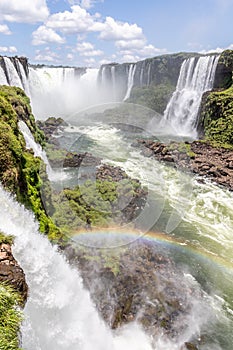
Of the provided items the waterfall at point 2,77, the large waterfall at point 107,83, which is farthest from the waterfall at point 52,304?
the large waterfall at point 107,83

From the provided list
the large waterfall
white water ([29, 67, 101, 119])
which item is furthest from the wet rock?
white water ([29, 67, 101, 119])

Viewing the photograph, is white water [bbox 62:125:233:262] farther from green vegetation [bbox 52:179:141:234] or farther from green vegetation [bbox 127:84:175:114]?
green vegetation [bbox 127:84:175:114]

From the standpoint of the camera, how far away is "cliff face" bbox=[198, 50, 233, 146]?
2672cm

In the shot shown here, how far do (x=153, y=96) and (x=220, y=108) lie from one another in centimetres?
2113

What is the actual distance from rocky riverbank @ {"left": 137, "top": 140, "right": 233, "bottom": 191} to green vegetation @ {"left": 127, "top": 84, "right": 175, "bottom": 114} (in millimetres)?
19077

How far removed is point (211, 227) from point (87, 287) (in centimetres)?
728

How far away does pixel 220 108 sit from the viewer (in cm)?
2805

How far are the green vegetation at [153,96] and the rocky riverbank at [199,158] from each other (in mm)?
19077

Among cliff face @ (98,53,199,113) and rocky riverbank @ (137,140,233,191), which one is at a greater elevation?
cliff face @ (98,53,199,113)

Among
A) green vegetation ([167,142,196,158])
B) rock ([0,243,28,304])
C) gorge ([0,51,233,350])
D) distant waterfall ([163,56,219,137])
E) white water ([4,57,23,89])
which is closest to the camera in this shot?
rock ([0,243,28,304])

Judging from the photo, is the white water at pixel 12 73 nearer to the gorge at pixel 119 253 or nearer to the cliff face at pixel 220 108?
the gorge at pixel 119 253

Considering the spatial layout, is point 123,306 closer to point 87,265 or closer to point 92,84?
point 87,265

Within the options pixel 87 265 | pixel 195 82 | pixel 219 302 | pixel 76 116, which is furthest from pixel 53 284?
pixel 76 116

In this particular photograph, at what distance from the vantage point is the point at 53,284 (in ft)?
23.5
